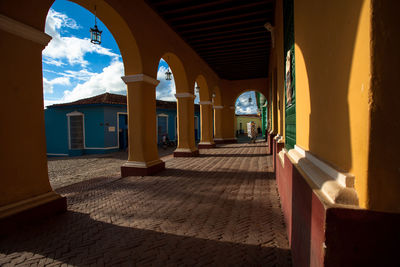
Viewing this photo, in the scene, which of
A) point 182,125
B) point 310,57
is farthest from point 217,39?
point 310,57

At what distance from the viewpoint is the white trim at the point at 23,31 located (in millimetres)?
2890

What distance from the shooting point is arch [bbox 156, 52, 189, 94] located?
8.62 m

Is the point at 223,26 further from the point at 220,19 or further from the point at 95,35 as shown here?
the point at 95,35

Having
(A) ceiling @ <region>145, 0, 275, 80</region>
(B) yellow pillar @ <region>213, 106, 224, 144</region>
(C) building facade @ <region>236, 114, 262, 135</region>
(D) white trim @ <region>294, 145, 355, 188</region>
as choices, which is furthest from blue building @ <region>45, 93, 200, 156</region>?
(C) building facade @ <region>236, 114, 262, 135</region>

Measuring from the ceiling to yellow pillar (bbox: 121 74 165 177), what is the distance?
103 inches

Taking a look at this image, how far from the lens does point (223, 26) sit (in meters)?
7.55

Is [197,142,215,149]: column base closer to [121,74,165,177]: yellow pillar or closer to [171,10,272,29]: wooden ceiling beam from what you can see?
[121,74,165,177]: yellow pillar

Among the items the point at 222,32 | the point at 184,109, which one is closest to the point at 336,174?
the point at 222,32

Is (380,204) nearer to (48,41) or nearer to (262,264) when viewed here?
(262,264)

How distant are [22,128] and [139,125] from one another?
314 centimetres

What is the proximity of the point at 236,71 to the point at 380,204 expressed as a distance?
14.3 m

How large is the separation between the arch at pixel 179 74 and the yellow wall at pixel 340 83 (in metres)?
7.29

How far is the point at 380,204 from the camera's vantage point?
0.84 metres

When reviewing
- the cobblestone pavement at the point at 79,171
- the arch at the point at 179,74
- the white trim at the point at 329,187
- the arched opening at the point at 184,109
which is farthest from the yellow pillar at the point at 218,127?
the white trim at the point at 329,187
